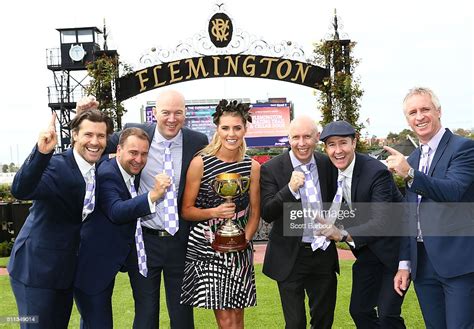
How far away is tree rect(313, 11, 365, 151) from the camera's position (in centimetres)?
1233

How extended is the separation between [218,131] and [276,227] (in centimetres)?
90

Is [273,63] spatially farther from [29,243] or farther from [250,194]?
[29,243]

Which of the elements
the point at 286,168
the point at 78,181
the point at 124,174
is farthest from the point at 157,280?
the point at 286,168

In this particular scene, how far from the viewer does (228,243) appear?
3920 millimetres

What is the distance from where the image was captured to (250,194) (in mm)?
4164

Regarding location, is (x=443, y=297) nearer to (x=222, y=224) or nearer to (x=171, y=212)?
(x=222, y=224)

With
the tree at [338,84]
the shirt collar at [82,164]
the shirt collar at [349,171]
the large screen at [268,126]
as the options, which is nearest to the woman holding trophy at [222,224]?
the shirt collar at [349,171]

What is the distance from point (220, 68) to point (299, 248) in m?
9.00

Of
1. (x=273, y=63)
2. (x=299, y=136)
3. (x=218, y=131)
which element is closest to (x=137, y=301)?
(x=218, y=131)

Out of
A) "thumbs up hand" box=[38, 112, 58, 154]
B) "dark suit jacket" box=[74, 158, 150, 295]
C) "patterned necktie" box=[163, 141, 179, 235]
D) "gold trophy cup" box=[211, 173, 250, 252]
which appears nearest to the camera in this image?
"thumbs up hand" box=[38, 112, 58, 154]

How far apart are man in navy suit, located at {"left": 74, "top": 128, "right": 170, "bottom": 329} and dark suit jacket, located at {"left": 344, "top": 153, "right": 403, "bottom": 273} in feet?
5.13

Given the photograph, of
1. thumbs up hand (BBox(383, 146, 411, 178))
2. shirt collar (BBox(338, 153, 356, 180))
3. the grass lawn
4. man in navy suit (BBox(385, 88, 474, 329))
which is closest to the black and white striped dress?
shirt collar (BBox(338, 153, 356, 180))

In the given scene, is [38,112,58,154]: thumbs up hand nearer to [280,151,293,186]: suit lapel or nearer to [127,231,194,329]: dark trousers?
[127,231,194,329]: dark trousers

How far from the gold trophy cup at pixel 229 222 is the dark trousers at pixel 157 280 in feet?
1.19
